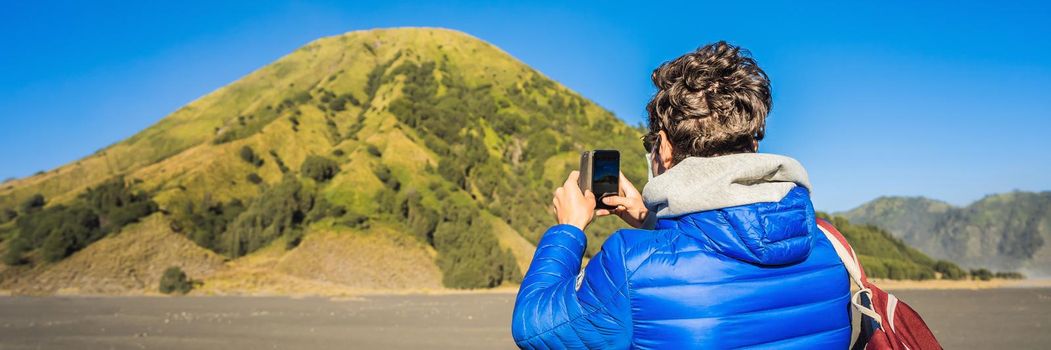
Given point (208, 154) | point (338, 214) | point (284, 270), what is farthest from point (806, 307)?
point (208, 154)

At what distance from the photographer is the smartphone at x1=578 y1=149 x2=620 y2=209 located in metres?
2.06

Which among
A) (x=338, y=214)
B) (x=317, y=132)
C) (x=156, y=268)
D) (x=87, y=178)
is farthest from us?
(x=317, y=132)

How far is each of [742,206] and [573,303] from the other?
0.48 meters

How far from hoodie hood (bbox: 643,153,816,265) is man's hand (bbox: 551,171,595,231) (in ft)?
0.72

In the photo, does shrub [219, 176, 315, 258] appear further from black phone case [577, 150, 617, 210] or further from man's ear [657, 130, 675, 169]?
man's ear [657, 130, 675, 169]

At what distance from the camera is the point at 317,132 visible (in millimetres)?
45500

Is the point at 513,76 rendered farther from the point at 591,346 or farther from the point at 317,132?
the point at 591,346

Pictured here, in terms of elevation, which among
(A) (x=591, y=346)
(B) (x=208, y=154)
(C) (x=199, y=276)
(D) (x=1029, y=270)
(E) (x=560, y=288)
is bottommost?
(D) (x=1029, y=270)

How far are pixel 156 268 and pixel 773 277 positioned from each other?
31.0m

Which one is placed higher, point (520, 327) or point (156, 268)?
point (520, 327)

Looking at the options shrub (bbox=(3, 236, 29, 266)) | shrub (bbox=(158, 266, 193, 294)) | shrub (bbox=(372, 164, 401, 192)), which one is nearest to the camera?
shrub (bbox=(158, 266, 193, 294))

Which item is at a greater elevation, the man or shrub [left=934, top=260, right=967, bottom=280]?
the man

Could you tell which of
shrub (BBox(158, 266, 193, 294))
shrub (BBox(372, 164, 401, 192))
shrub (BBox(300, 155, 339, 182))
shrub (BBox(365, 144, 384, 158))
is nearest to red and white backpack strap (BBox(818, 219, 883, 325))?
shrub (BBox(158, 266, 193, 294))

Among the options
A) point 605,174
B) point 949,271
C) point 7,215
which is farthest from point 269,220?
point 949,271
